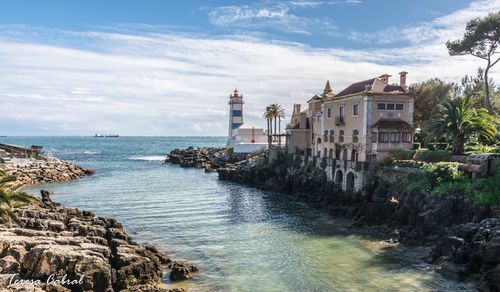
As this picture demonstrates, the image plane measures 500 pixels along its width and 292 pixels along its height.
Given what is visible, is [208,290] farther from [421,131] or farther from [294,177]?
[421,131]

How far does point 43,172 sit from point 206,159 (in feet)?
132

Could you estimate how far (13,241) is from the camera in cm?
2172

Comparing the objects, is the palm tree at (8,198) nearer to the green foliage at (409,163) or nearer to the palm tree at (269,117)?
the green foliage at (409,163)

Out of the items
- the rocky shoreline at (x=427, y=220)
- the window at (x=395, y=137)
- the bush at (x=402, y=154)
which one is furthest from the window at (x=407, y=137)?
the rocky shoreline at (x=427, y=220)

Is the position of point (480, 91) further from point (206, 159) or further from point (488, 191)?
point (206, 159)

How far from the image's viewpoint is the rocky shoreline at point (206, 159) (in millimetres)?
87500

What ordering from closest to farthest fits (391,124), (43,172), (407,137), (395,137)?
1. (391,124)
2. (395,137)
3. (407,137)
4. (43,172)

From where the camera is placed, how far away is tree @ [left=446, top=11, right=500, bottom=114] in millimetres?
→ 50625

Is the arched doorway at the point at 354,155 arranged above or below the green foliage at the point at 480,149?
below

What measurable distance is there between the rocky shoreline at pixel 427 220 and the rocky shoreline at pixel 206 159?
3269 centimetres

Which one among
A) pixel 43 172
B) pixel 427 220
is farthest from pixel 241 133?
pixel 427 220

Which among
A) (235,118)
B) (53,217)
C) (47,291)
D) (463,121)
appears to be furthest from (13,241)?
(235,118)

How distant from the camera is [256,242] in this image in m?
31.5

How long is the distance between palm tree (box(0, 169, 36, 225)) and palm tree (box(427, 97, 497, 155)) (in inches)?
1378
